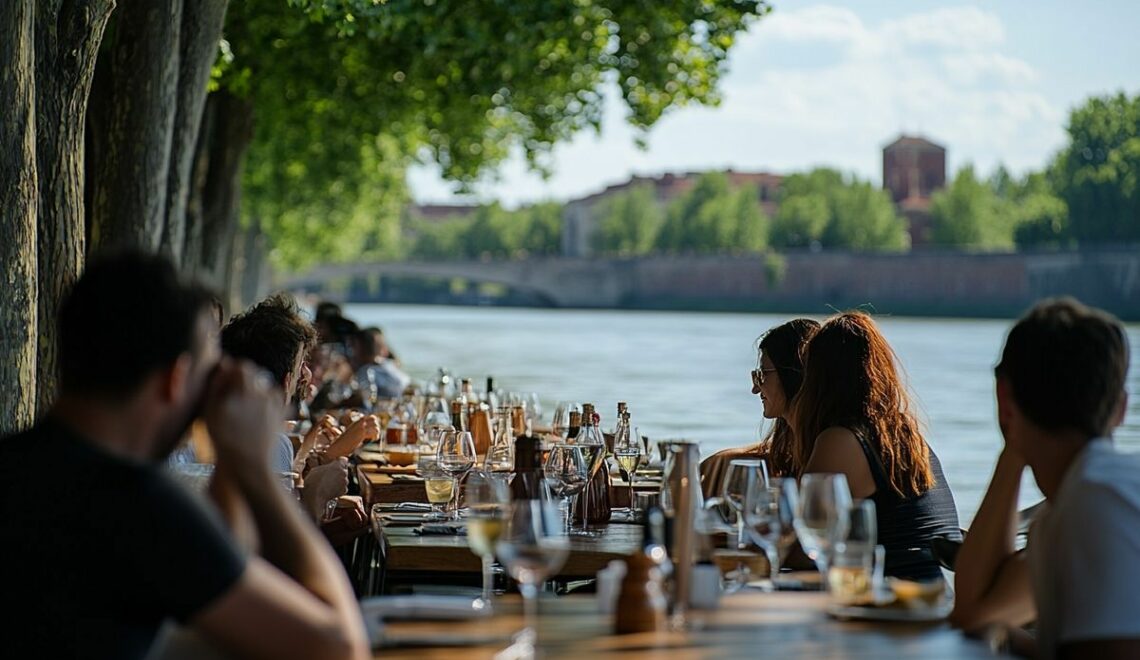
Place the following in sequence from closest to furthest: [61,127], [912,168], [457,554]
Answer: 1. [457,554]
2. [61,127]
3. [912,168]

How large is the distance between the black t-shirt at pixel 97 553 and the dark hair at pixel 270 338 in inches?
75.9

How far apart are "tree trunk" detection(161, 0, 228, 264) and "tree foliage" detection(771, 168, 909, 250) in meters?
68.0

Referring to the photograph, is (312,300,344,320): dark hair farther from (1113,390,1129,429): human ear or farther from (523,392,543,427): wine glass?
(1113,390,1129,429): human ear

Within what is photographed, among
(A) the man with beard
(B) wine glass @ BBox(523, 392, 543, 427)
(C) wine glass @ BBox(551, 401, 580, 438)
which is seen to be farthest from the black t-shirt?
(B) wine glass @ BBox(523, 392, 543, 427)

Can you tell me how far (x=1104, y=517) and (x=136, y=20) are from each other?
525 cm

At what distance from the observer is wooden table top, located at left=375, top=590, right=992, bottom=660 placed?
2260 millimetres

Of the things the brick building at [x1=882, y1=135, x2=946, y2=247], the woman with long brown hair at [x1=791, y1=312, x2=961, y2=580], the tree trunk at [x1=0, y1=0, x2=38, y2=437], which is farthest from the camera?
the brick building at [x1=882, y1=135, x2=946, y2=247]

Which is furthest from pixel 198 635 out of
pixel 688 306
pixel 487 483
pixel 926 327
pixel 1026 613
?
pixel 688 306

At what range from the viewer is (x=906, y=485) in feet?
11.9

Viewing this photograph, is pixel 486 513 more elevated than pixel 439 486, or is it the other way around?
pixel 486 513

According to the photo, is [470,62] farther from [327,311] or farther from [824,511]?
[824,511]

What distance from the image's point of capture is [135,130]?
22.9 ft

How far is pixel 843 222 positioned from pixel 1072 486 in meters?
74.9

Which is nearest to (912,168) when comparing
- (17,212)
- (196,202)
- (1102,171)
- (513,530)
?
(1102,171)
